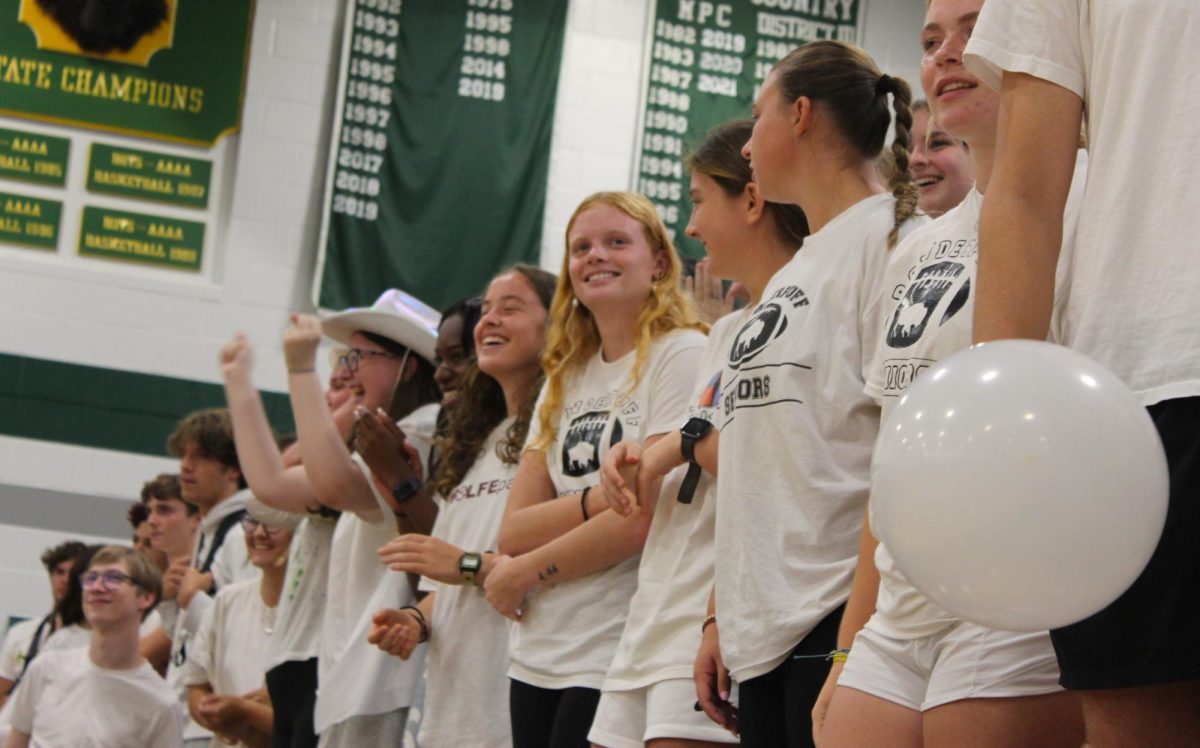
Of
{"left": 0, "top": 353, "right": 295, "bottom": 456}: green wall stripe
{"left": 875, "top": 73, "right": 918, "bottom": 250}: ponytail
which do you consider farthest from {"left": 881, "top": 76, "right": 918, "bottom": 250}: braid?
{"left": 0, "top": 353, "right": 295, "bottom": 456}: green wall stripe

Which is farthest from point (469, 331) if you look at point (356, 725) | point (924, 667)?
point (924, 667)

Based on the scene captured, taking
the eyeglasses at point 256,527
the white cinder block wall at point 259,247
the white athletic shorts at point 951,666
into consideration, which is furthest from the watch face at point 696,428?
the white cinder block wall at point 259,247

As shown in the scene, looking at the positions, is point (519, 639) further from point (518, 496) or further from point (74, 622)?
point (74, 622)

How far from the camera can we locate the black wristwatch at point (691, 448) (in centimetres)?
235

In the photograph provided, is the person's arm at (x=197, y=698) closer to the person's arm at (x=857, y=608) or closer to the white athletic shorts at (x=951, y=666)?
the person's arm at (x=857, y=608)

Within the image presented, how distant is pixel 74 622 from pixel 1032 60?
4.87 m

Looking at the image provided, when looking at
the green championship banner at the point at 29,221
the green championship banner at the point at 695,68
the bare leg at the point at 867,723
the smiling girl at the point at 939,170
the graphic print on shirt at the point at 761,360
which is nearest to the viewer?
the bare leg at the point at 867,723

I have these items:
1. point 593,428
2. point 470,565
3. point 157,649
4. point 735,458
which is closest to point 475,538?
point 470,565

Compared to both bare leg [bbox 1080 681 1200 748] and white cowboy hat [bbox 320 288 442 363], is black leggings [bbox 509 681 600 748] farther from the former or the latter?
bare leg [bbox 1080 681 1200 748]

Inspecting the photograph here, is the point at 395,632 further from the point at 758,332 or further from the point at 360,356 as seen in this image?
the point at 758,332

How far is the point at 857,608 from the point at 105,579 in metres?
3.57

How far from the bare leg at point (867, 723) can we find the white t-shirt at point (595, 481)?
3.48ft

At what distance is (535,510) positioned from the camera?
111 inches

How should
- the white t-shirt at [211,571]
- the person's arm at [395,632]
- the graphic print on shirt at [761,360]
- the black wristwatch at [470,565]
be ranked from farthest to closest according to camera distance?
the white t-shirt at [211,571], the person's arm at [395,632], the black wristwatch at [470,565], the graphic print on shirt at [761,360]
